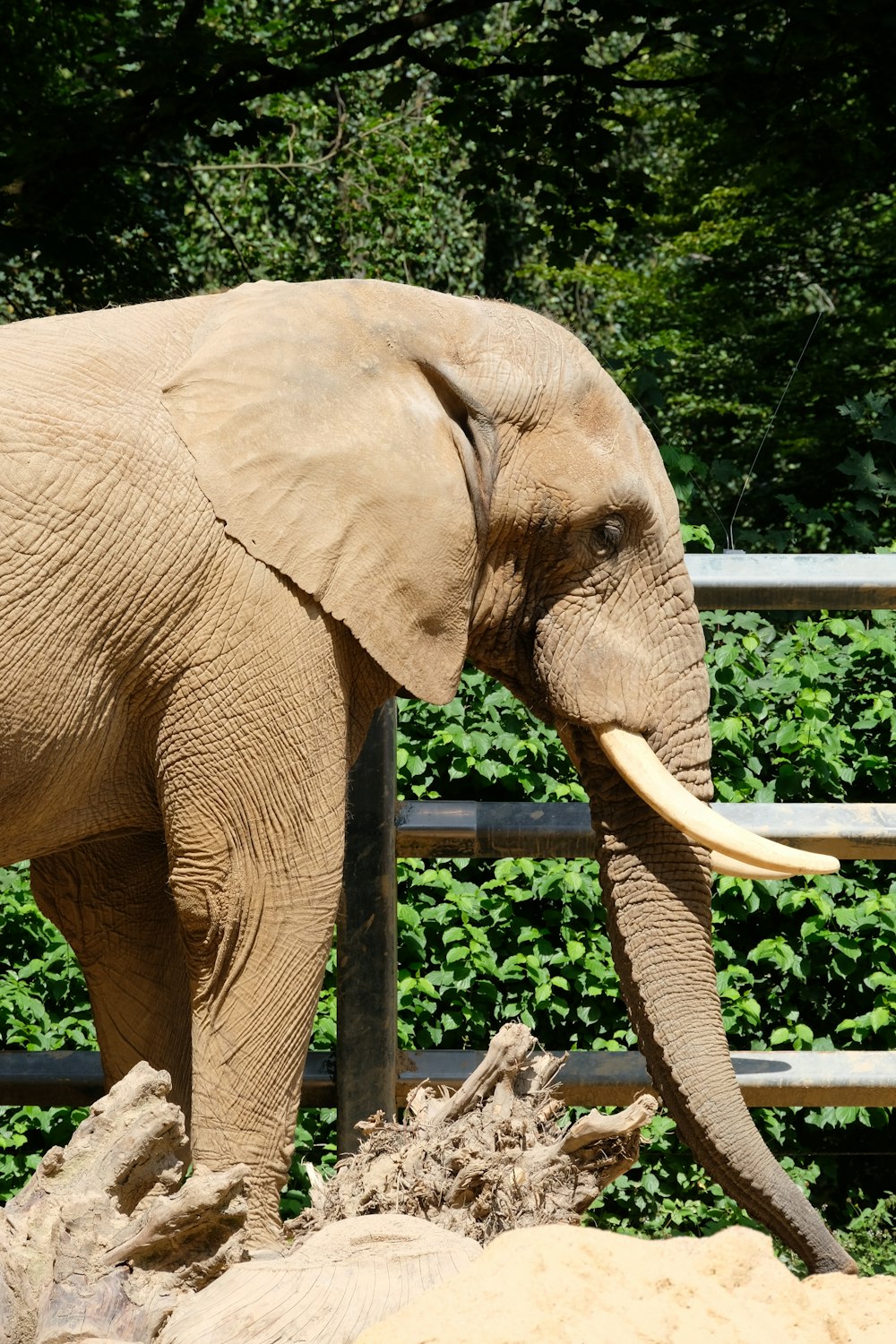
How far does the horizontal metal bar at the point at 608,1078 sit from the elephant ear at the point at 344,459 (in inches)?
48.9

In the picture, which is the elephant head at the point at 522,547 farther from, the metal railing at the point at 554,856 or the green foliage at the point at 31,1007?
the green foliage at the point at 31,1007

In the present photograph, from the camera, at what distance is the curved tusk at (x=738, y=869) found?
3285mm

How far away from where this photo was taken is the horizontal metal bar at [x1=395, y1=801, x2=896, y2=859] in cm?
395

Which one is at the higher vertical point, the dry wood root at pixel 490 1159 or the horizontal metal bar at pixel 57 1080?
the dry wood root at pixel 490 1159

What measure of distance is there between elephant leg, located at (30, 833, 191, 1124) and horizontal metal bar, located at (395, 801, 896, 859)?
65cm

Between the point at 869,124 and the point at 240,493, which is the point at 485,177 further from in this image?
the point at 240,493

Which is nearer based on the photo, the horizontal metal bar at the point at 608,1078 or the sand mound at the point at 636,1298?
the sand mound at the point at 636,1298

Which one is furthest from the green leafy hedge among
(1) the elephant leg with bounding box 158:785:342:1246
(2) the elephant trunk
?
(1) the elephant leg with bounding box 158:785:342:1246

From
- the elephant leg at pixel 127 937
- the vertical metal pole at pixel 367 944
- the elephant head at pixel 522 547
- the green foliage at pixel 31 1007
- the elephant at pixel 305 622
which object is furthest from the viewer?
the green foliage at pixel 31 1007

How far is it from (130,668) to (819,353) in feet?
32.6

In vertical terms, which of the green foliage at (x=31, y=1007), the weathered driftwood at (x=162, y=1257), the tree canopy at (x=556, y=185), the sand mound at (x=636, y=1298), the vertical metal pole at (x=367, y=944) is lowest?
the green foliage at (x=31, y=1007)

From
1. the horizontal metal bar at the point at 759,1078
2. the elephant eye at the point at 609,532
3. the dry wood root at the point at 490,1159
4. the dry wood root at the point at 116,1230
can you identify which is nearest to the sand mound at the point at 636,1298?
the dry wood root at the point at 116,1230

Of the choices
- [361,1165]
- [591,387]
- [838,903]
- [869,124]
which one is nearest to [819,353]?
[869,124]

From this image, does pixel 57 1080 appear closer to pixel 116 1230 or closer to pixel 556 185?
pixel 116 1230
